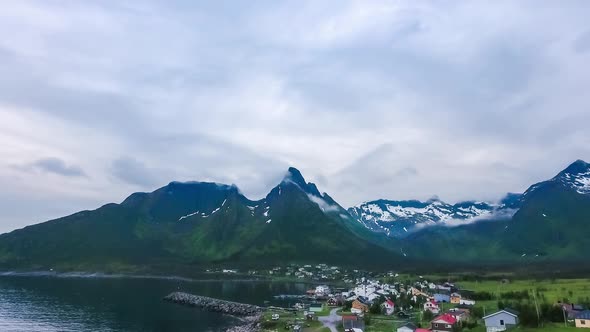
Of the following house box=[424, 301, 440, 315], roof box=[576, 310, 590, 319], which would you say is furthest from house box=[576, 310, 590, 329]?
house box=[424, 301, 440, 315]

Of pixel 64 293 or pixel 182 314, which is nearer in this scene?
pixel 182 314

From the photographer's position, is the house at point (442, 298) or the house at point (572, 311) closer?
the house at point (572, 311)

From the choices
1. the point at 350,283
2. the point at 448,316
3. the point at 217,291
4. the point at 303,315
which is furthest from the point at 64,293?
the point at 448,316

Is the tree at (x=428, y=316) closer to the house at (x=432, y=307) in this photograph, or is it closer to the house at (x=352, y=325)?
the house at (x=432, y=307)

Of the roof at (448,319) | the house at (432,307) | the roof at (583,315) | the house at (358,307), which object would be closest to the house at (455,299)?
the house at (432,307)

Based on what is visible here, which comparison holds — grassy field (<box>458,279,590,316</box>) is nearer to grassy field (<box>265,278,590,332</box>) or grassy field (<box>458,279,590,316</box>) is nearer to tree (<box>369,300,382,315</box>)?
grassy field (<box>265,278,590,332</box>)

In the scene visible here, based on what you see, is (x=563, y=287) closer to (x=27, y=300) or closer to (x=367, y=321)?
(x=367, y=321)
